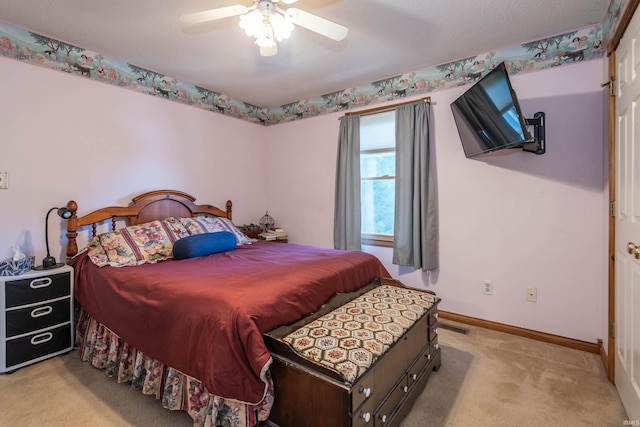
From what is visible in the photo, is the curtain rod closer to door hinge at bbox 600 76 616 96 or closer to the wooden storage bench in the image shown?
door hinge at bbox 600 76 616 96

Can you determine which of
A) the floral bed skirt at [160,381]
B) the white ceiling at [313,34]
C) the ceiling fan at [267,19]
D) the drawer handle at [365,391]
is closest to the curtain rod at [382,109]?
the white ceiling at [313,34]

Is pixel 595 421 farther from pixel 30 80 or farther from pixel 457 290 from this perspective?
pixel 30 80

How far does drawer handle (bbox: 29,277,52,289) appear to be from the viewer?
2.09m

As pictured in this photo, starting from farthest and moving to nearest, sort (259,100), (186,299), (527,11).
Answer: (259,100)
(527,11)
(186,299)

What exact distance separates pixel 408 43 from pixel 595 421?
280cm

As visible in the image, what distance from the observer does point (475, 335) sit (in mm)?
2615

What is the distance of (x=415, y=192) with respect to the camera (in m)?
3.00

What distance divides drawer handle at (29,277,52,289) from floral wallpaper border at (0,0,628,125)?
1.69 meters

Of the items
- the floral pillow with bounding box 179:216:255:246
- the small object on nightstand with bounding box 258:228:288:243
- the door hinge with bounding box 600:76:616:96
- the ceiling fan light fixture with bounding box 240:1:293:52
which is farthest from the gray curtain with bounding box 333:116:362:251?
the door hinge with bounding box 600:76:616:96

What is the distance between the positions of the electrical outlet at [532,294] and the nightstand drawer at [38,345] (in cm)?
374

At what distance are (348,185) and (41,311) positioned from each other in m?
2.87

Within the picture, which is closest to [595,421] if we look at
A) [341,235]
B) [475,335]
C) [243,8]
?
[475,335]

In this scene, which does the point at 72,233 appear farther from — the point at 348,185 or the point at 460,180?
the point at 460,180

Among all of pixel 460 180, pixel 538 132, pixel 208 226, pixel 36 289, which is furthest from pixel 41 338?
pixel 538 132
